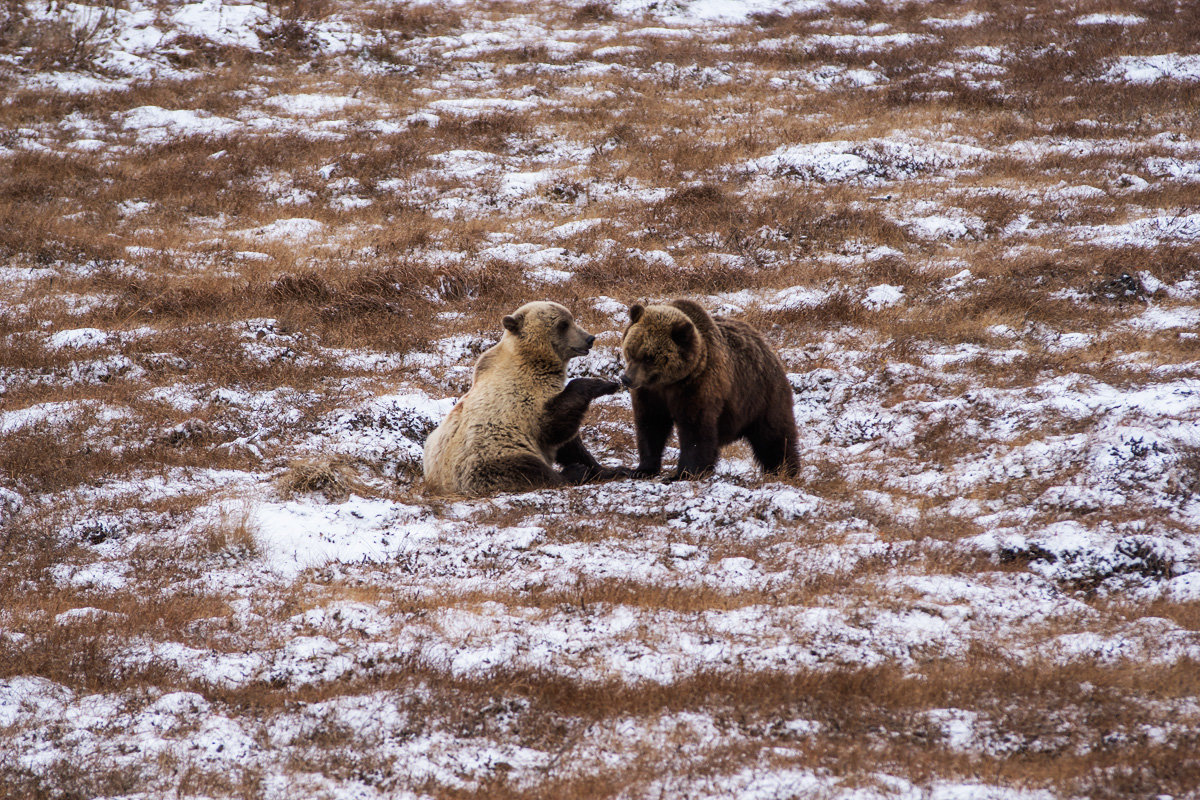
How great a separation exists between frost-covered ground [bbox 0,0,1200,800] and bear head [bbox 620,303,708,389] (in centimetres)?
107

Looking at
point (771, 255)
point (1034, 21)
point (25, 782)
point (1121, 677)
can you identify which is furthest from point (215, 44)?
point (1121, 677)

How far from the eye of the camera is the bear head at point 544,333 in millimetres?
9547

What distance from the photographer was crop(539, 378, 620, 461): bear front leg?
9.25m

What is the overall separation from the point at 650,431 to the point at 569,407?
Result: 917mm

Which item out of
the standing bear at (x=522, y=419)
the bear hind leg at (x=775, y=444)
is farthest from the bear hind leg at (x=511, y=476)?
the bear hind leg at (x=775, y=444)

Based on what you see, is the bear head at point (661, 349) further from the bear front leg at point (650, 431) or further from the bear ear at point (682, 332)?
the bear front leg at point (650, 431)

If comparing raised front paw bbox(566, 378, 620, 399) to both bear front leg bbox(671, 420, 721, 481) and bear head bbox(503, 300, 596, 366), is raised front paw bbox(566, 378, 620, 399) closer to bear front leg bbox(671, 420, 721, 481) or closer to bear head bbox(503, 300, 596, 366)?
bear head bbox(503, 300, 596, 366)

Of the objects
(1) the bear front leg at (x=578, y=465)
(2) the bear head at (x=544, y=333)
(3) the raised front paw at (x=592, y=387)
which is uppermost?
(2) the bear head at (x=544, y=333)

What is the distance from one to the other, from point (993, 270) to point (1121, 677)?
1062 cm

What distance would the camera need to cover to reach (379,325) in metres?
13.9

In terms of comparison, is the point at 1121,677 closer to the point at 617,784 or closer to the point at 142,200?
the point at 617,784

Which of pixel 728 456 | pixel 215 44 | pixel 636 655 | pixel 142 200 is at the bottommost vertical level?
pixel 728 456

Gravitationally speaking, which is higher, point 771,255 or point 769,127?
point 769,127

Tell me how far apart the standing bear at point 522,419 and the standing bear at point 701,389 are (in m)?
0.52
